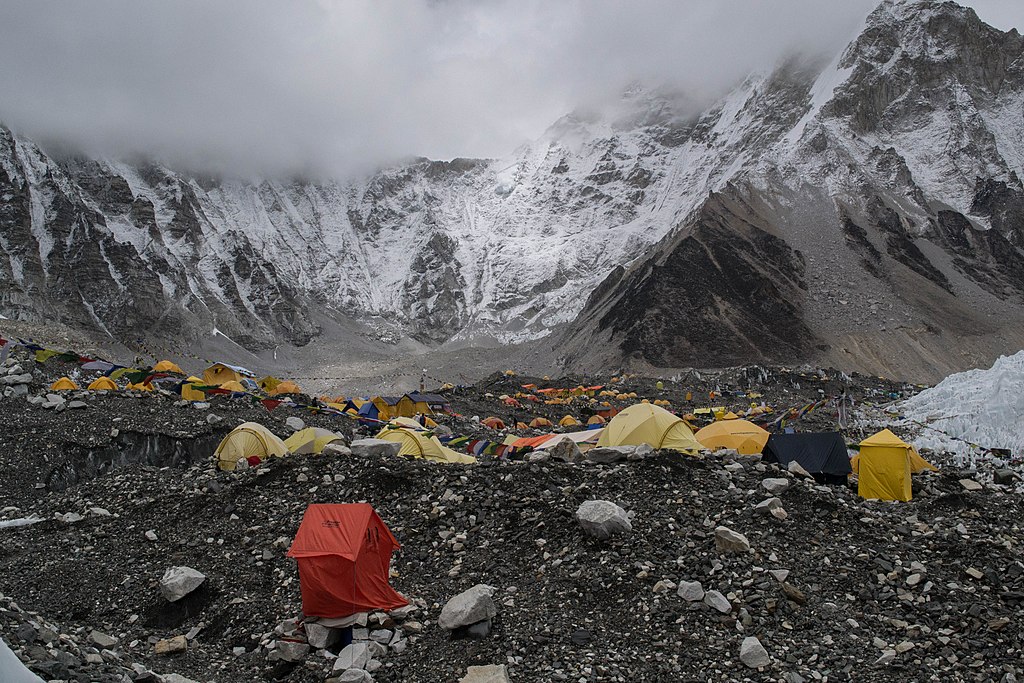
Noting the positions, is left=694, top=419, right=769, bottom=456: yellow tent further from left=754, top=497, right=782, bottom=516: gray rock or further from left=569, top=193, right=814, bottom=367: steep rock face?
left=569, top=193, right=814, bottom=367: steep rock face

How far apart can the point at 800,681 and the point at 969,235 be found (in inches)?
4742

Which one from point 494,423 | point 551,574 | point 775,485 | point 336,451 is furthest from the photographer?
point 494,423

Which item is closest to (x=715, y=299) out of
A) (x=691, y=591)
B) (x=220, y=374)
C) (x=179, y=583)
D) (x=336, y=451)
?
(x=220, y=374)

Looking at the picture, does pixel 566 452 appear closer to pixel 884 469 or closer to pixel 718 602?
pixel 718 602

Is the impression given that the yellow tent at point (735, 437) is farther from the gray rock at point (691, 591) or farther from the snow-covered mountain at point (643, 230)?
the snow-covered mountain at point (643, 230)

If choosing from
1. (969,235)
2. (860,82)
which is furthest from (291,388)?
(860,82)

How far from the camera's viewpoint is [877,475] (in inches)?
527

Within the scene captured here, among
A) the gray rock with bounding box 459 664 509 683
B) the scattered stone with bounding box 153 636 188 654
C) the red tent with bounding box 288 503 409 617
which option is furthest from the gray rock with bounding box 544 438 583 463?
the scattered stone with bounding box 153 636 188 654

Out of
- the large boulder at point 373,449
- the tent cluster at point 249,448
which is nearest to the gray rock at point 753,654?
the large boulder at point 373,449

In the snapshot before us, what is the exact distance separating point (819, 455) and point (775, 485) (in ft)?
14.1

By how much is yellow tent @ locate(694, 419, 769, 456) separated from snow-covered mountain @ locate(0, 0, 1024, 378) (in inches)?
2371

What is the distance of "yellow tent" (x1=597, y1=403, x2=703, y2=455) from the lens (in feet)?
48.6

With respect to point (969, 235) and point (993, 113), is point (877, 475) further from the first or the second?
point (993, 113)

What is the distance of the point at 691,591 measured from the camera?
8508 mm
